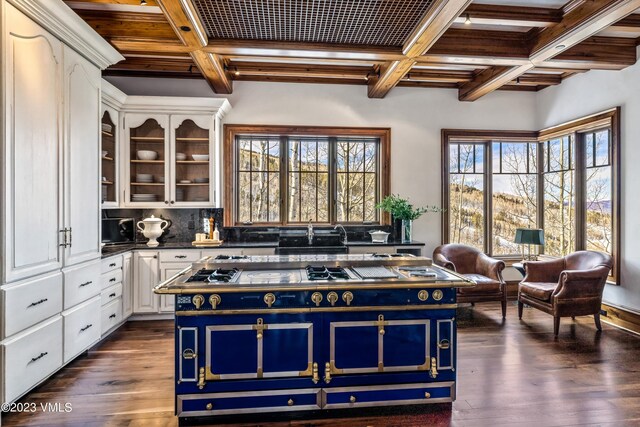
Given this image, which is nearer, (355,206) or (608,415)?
(608,415)

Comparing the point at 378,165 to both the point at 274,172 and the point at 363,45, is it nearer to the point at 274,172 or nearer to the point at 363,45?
the point at 274,172

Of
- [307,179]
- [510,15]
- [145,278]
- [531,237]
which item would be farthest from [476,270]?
[145,278]

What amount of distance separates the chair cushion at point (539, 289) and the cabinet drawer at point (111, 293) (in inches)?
179

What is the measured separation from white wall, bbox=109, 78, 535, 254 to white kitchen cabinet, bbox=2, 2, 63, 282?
2.40m

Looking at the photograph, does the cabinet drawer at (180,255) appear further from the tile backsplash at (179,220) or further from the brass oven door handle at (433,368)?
the brass oven door handle at (433,368)

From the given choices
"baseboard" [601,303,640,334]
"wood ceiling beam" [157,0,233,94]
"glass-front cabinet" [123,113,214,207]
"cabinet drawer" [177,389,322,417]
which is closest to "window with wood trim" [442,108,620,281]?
"baseboard" [601,303,640,334]

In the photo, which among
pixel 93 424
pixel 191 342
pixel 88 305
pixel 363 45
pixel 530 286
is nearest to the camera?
pixel 191 342

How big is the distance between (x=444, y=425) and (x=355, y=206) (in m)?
3.42

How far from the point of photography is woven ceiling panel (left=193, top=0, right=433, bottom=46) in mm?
2811

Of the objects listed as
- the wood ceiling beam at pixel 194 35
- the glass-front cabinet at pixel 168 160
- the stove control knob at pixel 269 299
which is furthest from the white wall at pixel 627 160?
the glass-front cabinet at pixel 168 160

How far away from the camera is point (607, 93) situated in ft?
14.2

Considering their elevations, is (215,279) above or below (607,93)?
below

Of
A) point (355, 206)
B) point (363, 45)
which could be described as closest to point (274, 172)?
point (355, 206)

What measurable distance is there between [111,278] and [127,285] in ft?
1.28
